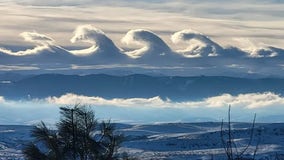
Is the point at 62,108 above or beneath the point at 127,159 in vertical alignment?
above

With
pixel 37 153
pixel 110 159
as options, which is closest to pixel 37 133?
pixel 37 153

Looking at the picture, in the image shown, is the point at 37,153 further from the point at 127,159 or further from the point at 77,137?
the point at 127,159

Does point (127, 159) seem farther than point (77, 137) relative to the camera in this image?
Yes

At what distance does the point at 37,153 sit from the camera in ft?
105

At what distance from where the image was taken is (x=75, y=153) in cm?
3153

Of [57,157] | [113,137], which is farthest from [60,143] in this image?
[113,137]

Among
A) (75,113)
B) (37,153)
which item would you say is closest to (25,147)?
(37,153)

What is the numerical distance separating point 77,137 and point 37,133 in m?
1.86

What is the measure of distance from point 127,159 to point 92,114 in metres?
2.98

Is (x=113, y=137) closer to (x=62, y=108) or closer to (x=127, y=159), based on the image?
(x=127, y=159)

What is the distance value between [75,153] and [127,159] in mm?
3323

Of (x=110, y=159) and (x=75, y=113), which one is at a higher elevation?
(x=75, y=113)

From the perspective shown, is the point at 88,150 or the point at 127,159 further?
the point at 127,159

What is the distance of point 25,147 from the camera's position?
32625 millimetres
